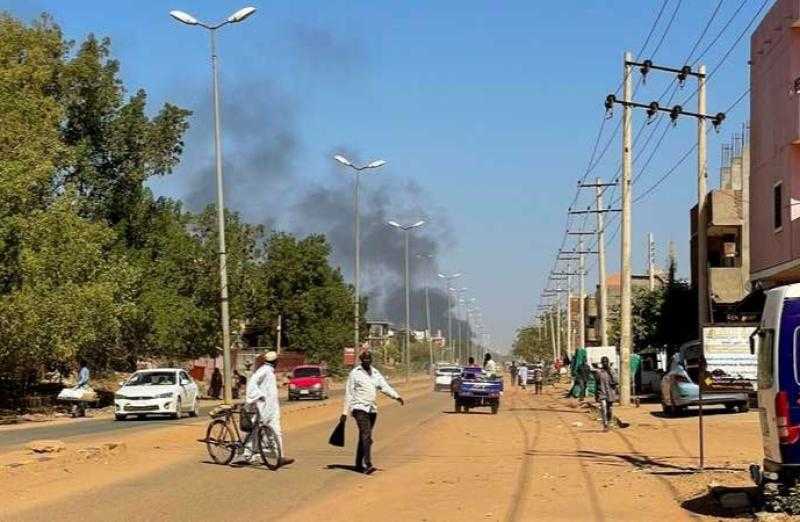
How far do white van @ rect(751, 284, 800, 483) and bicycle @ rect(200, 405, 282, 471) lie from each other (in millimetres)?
8136

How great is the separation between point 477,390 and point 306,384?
17.4m

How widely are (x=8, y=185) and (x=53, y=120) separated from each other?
1224 cm

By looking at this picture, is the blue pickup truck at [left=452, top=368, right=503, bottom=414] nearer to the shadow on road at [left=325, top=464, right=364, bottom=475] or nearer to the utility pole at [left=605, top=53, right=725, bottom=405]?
the utility pole at [left=605, top=53, right=725, bottom=405]

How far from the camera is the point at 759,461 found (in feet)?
61.0

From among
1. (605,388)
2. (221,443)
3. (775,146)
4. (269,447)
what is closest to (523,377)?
(775,146)

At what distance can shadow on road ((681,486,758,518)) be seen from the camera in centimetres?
1254

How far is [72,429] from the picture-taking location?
100 feet

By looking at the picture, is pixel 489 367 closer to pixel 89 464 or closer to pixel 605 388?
pixel 605 388

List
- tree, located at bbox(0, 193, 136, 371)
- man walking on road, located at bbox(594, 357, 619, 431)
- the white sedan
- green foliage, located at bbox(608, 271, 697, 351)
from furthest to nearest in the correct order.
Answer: green foliage, located at bbox(608, 271, 697, 351) → tree, located at bbox(0, 193, 136, 371) → the white sedan → man walking on road, located at bbox(594, 357, 619, 431)

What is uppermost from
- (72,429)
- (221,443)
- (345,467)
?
(221,443)

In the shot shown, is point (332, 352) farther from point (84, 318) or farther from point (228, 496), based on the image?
point (228, 496)

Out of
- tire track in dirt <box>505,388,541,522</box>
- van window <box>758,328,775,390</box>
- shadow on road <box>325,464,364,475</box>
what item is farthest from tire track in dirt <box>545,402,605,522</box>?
shadow on road <box>325,464,364,475</box>


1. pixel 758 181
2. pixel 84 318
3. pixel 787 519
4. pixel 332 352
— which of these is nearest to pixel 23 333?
pixel 84 318

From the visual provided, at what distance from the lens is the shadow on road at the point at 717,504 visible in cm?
1254
